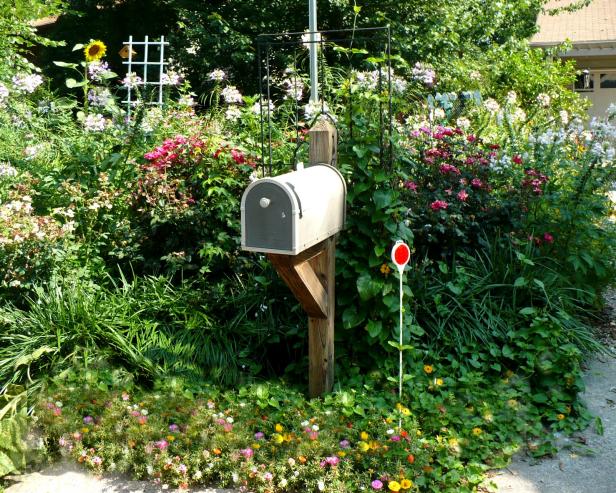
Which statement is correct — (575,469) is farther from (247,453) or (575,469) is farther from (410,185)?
(410,185)

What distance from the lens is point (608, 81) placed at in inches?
659

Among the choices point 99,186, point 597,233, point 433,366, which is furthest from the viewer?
point 99,186

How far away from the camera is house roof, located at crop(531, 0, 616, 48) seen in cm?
1592

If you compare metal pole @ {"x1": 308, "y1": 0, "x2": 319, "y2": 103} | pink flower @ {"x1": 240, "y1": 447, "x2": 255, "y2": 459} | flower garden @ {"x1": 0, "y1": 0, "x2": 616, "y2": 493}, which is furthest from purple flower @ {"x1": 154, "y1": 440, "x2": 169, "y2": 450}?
metal pole @ {"x1": 308, "y1": 0, "x2": 319, "y2": 103}

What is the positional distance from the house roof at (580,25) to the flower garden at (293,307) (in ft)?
37.3

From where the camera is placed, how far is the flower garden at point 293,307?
3434 mm

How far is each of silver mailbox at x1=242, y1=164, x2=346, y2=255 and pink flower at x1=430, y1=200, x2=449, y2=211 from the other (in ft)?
4.45

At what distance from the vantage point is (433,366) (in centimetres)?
411

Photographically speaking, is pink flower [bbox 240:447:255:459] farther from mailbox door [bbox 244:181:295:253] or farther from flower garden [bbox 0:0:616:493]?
mailbox door [bbox 244:181:295:253]

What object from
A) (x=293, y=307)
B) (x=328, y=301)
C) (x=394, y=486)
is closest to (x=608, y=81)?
(x=293, y=307)

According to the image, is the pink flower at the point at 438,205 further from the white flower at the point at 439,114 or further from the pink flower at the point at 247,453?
the pink flower at the point at 247,453

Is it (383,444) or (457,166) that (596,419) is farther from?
(457,166)

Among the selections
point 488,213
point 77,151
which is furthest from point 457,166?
point 77,151

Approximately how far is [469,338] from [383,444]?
4.00 ft
